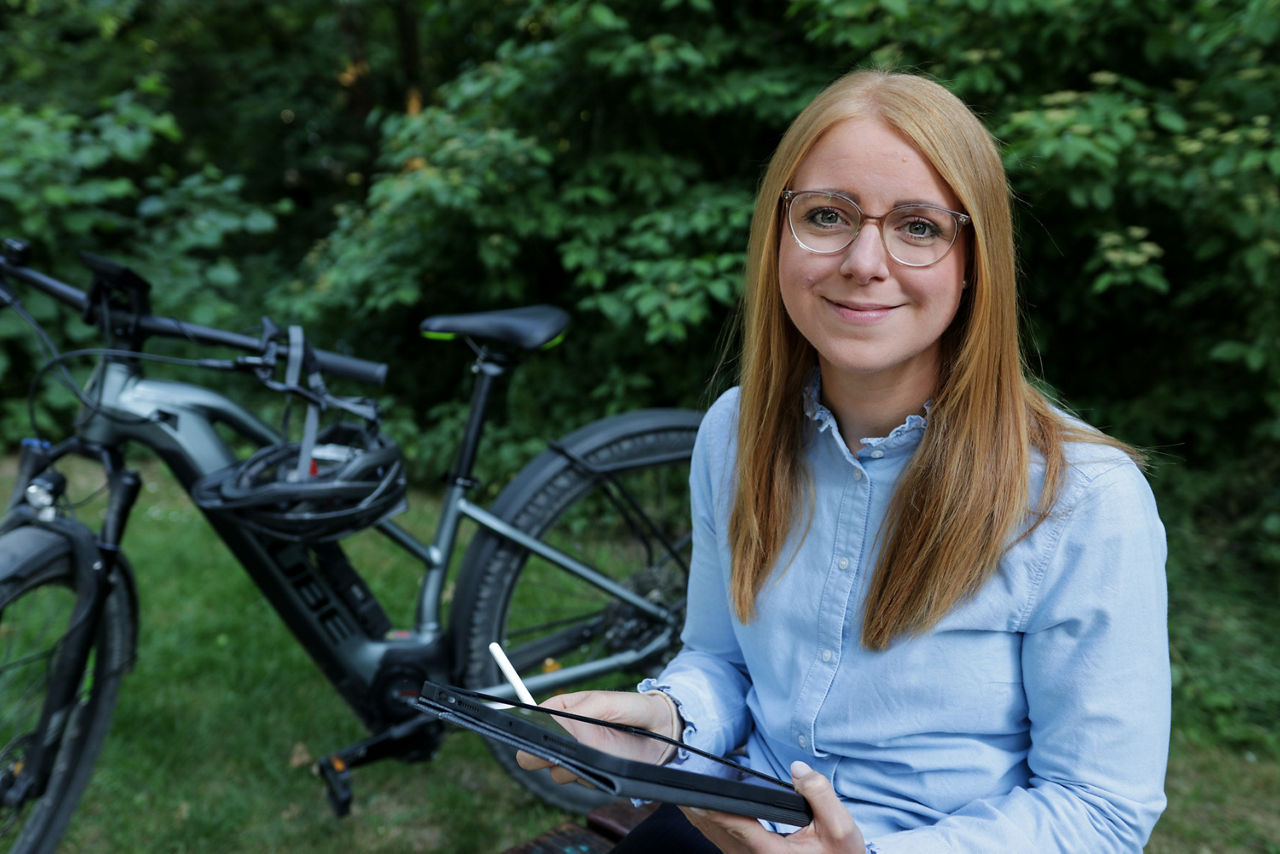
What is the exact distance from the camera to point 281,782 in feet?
8.82

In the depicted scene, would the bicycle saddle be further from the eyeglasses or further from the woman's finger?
the woman's finger

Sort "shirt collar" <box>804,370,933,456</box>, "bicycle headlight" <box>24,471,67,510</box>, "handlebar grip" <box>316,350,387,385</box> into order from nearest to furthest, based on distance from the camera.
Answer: "shirt collar" <box>804,370,933,456</box>
"bicycle headlight" <box>24,471,67,510</box>
"handlebar grip" <box>316,350,387,385</box>

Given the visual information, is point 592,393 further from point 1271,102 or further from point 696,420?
point 1271,102

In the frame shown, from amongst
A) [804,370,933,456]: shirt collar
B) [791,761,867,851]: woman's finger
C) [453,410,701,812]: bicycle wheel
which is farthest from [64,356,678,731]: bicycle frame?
[791,761,867,851]: woman's finger

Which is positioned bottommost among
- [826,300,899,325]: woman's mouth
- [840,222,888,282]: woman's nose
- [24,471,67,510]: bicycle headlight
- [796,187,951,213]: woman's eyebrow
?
[24,471,67,510]: bicycle headlight

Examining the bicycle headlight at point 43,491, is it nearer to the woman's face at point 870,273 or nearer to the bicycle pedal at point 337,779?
the bicycle pedal at point 337,779

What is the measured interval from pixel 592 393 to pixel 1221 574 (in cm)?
245

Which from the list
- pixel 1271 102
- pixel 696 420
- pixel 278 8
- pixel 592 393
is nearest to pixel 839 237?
pixel 696 420

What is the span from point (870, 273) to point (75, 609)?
1.87 meters

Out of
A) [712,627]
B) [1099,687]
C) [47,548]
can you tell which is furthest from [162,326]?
[1099,687]

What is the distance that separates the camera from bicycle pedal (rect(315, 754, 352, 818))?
7.64 ft

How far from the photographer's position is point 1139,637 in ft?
3.64

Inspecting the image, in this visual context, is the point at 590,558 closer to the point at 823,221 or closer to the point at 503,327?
the point at 503,327

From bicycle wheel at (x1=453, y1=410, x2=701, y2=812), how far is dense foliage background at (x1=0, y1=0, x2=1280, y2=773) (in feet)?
2.50
